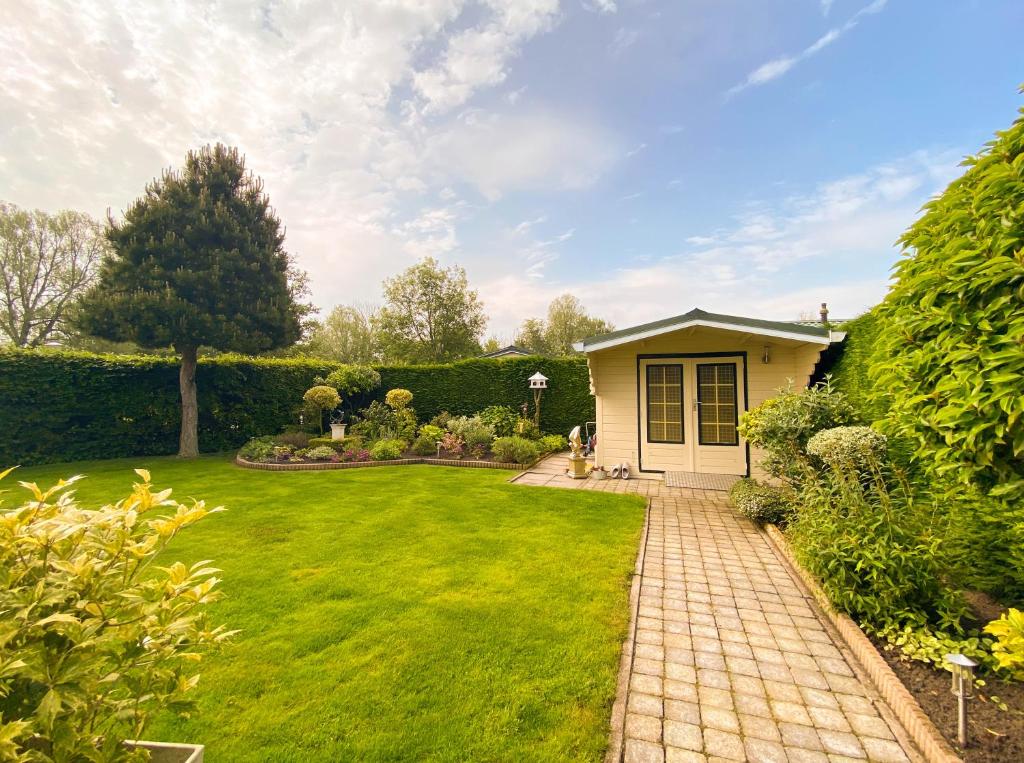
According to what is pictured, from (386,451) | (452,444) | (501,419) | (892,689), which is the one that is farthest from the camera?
(501,419)

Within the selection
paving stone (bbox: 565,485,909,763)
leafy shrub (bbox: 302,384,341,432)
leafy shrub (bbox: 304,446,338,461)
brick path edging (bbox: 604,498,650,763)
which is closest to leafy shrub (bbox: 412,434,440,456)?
leafy shrub (bbox: 304,446,338,461)

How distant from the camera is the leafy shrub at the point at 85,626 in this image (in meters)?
1.02

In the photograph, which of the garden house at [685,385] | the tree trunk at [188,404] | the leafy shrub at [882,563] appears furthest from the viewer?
the tree trunk at [188,404]

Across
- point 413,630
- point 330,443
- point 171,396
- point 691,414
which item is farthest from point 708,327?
point 171,396

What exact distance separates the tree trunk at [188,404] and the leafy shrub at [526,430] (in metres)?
8.89

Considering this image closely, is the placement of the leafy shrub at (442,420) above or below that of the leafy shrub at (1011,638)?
above

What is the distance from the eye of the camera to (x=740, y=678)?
240 centimetres

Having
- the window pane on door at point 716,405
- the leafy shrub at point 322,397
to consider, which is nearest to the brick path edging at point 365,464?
the leafy shrub at point 322,397

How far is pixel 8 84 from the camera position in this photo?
673cm

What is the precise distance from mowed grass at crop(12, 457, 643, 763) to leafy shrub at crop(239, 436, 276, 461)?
14.7ft

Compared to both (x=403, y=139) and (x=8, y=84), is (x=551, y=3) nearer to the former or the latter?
(x=403, y=139)

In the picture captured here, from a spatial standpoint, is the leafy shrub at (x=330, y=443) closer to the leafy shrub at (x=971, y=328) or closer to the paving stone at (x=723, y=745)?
the paving stone at (x=723, y=745)

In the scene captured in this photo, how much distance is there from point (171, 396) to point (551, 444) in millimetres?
10608

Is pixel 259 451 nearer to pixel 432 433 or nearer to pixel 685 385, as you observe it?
pixel 432 433
